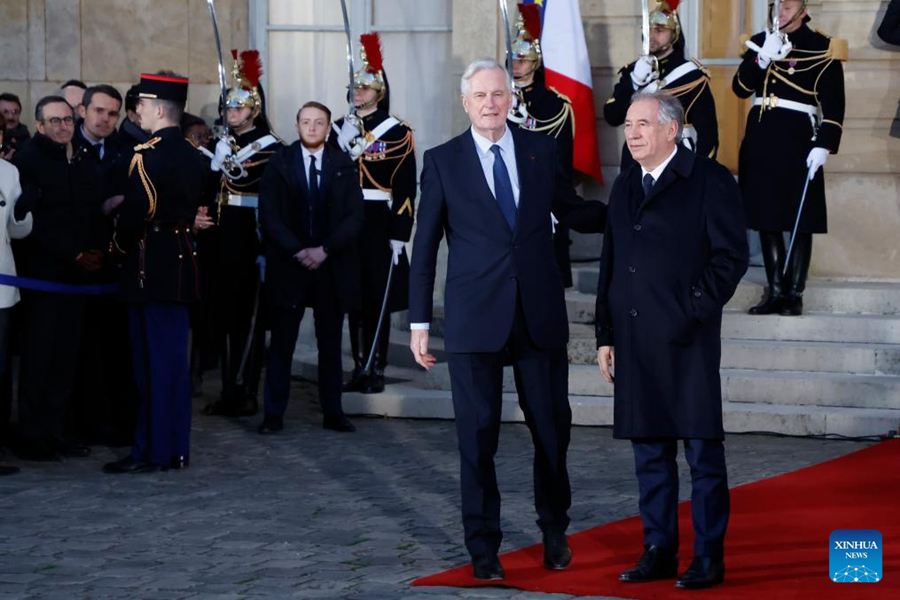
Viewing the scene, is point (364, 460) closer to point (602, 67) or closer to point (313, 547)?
point (313, 547)

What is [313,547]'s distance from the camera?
23.0 feet

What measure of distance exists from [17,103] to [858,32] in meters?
5.38

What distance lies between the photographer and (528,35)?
37.1 ft

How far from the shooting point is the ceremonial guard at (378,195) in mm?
10875

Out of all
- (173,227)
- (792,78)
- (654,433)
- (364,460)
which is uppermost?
(792,78)

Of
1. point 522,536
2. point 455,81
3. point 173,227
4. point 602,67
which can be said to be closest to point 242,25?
point 455,81

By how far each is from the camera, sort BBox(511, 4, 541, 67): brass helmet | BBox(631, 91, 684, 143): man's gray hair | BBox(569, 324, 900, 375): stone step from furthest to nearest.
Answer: BBox(511, 4, 541, 67): brass helmet < BBox(569, 324, 900, 375): stone step < BBox(631, 91, 684, 143): man's gray hair

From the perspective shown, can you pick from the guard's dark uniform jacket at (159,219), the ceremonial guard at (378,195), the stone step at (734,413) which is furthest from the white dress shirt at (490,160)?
the ceremonial guard at (378,195)

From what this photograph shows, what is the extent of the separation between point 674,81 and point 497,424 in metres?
4.69

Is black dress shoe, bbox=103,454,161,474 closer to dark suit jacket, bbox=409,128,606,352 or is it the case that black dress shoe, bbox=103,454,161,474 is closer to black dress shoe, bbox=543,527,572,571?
dark suit jacket, bbox=409,128,606,352

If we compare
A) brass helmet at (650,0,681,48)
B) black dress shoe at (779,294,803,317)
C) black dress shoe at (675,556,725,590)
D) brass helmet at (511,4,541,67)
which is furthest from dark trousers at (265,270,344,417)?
black dress shoe at (675,556,725,590)

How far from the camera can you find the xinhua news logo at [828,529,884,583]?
6.27m

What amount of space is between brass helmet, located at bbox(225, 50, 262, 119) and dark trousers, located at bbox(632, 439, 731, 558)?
5.02 m

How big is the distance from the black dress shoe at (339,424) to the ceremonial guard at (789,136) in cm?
250
